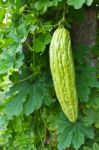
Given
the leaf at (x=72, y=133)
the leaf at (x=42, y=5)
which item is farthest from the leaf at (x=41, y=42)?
the leaf at (x=72, y=133)

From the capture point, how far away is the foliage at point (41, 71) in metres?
1.62

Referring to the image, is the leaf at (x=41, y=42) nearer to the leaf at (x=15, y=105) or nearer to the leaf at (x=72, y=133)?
the leaf at (x=15, y=105)

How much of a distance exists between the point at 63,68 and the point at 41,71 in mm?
282

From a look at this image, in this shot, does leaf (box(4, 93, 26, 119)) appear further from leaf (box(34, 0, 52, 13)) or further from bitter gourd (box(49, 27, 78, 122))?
leaf (box(34, 0, 52, 13))

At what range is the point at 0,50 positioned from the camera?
179 centimetres

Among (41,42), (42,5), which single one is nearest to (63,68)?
(41,42)

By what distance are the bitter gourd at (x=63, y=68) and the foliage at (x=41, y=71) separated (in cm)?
7

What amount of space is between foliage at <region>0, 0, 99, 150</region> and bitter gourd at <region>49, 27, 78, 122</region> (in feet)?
0.24

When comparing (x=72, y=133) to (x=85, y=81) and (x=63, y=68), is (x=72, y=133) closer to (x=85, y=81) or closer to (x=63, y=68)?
(x=85, y=81)

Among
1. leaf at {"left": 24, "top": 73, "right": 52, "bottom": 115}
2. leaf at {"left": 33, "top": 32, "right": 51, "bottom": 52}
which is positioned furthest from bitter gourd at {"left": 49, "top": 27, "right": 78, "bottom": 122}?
leaf at {"left": 24, "top": 73, "right": 52, "bottom": 115}

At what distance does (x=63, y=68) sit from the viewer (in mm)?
1542

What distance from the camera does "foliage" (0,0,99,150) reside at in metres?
1.62

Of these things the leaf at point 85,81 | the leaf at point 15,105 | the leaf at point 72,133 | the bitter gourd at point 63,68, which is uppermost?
the bitter gourd at point 63,68

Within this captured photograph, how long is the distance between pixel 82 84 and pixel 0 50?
1.30ft
